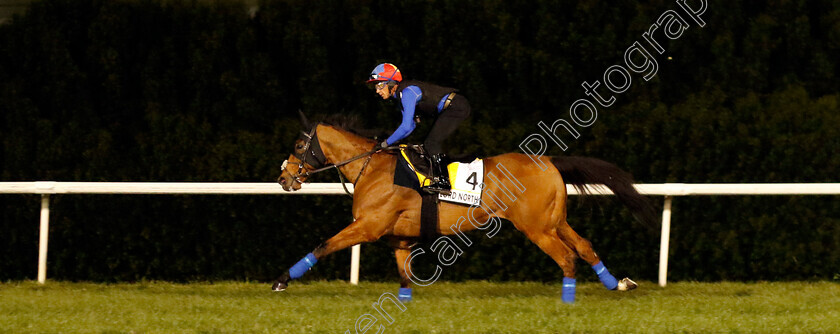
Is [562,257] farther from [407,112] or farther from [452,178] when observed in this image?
[407,112]

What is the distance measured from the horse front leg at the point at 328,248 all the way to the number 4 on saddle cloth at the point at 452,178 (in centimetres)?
36

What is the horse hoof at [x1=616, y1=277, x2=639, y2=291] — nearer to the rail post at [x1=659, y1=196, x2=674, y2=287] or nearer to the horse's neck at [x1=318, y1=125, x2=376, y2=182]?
the rail post at [x1=659, y1=196, x2=674, y2=287]

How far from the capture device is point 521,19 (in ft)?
27.6

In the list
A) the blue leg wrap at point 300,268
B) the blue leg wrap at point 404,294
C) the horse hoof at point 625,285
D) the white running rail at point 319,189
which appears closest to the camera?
the blue leg wrap at point 300,268

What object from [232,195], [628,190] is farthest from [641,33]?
[232,195]

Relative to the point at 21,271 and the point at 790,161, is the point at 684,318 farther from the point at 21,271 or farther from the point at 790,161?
the point at 21,271

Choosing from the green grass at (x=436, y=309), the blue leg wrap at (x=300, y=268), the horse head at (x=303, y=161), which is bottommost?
the green grass at (x=436, y=309)

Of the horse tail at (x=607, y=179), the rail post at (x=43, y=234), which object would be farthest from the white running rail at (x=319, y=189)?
the horse tail at (x=607, y=179)

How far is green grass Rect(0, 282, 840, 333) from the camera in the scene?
513 cm

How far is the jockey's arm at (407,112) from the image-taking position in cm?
591

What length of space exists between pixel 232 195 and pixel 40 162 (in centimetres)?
164

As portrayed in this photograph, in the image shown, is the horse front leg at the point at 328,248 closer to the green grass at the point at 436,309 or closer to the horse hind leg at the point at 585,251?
the green grass at the point at 436,309

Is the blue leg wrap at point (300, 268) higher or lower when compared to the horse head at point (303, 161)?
lower

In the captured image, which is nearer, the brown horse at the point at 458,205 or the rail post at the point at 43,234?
the brown horse at the point at 458,205
